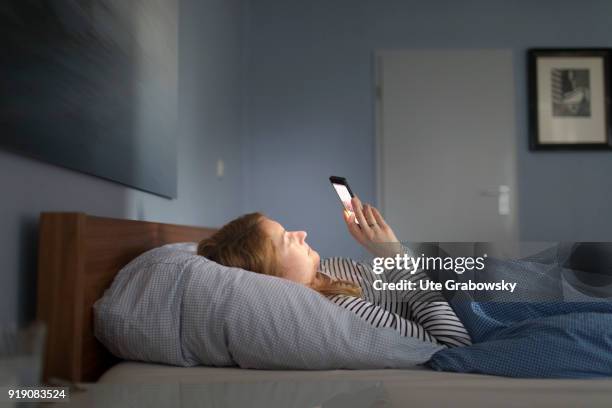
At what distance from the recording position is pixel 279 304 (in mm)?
1235

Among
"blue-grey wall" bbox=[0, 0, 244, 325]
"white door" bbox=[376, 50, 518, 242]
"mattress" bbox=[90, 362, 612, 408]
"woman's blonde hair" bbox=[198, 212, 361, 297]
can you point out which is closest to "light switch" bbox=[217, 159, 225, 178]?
"blue-grey wall" bbox=[0, 0, 244, 325]

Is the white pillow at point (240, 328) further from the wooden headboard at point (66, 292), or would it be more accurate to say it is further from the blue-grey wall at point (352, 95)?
the blue-grey wall at point (352, 95)

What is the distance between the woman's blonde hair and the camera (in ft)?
4.69

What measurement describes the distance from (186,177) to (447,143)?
2238mm

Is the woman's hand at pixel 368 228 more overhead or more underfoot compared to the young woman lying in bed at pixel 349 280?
more overhead

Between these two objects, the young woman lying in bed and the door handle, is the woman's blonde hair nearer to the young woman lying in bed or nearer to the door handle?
the young woman lying in bed

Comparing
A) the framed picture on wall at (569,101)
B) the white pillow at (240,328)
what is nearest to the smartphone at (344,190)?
the white pillow at (240,328)

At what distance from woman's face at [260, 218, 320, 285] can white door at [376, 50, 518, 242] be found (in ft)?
9.43

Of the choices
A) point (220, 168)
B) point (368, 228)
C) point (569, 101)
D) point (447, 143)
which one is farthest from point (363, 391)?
point (569, 101)

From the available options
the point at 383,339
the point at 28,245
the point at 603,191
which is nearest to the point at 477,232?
the point at 603,191

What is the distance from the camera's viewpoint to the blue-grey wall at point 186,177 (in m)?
1.15

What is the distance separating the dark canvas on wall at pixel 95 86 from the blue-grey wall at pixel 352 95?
6.90 ft

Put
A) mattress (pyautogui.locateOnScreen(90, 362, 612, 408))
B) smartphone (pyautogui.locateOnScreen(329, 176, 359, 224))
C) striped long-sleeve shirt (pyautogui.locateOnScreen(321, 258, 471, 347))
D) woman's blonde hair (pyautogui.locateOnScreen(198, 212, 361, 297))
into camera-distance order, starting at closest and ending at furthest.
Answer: mattress (pyautogui.locateOnScreen(90, 362, 612, 408)), striped long-sleeve shirt (pyautogui.locateOnScreen(321, 258, 471, 347)), woman's blonde hair (pyautogui.locateOnScreen(198, 212, 361, 297)), smartphone (pyautogui.locateOnScreen(329, 176, 359, 224))

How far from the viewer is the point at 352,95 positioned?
4.48 m
